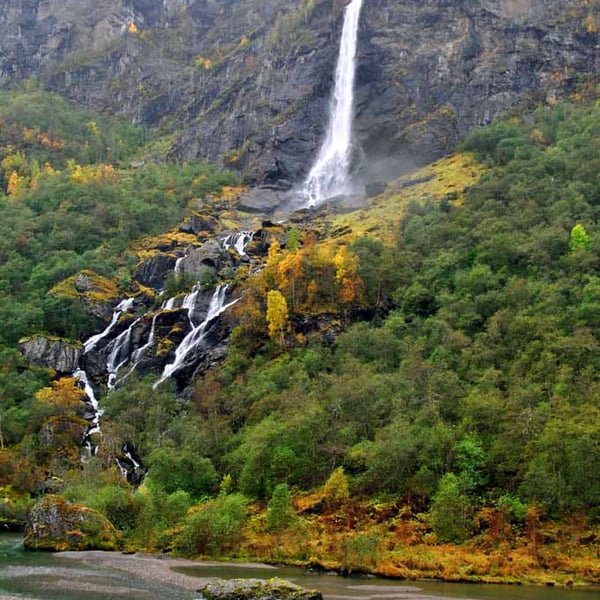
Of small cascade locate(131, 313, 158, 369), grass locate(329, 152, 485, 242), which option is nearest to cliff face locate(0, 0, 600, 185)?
grass locate(329, 152, 485, 242)

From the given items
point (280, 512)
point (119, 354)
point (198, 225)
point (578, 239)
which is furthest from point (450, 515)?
point (198, 225)

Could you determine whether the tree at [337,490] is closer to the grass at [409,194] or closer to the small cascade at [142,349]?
the small cascade at [142,349]

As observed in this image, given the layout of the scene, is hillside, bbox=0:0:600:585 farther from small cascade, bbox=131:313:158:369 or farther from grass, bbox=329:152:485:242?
grass, bbox=329:152:485:242

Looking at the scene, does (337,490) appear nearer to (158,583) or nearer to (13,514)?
(158,583)

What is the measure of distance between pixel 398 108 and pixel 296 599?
112283 millimetres

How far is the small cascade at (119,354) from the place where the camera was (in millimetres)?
76125

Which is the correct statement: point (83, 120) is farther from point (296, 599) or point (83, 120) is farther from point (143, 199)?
point (296, 599)

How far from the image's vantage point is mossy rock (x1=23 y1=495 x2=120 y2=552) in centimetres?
4097

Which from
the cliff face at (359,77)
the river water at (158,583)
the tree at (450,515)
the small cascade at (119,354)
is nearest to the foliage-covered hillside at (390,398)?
the tree at (450,515)

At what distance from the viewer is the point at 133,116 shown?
568ft

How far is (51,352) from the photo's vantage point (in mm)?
78375

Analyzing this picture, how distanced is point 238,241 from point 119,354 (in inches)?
975

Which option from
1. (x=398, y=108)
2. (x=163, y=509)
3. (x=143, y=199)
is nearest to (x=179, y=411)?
(x=163, y=509)

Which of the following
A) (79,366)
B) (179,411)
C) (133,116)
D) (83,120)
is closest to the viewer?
(179,411)
